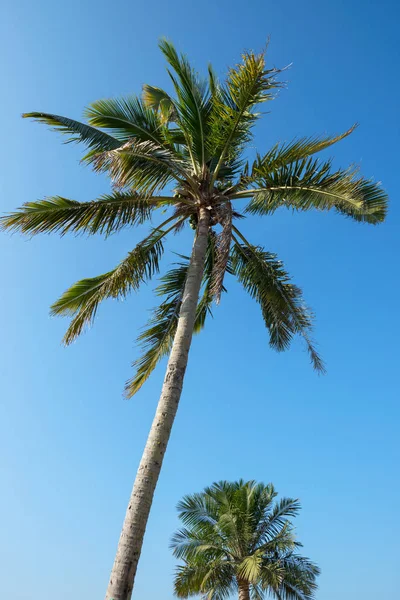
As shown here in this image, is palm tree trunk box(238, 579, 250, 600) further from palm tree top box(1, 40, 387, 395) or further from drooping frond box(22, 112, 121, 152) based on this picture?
drooping frond box(22, 112, 121, 152)

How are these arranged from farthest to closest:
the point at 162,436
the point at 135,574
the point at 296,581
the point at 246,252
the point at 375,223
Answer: the point at 296,581 < the point at 246,252 < the point at 375,223 < the point at 162,436 < the point at 135,574

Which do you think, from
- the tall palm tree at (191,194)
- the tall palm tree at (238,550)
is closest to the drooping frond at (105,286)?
the tall palm tree at (191,194)

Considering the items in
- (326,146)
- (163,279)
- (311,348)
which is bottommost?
(311,348)

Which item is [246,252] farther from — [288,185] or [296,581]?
[296,581]

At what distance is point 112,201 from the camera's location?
947 centimetres

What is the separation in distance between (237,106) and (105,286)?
13.5 feet

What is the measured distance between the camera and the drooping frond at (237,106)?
8.07 metres

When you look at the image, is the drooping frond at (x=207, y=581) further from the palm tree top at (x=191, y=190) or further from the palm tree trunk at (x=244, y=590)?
the palm tree top at (x=191, y=190)

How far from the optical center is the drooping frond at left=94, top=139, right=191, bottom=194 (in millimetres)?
8867

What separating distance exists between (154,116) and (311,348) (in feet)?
18.5

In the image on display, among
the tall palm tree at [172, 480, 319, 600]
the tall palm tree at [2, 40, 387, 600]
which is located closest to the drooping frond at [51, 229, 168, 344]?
the tall palm tree at [2, 40, 387, 600]

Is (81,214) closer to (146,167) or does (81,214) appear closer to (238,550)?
(146,167)

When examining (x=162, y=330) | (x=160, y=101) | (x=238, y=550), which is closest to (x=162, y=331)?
(x=162, y=330)

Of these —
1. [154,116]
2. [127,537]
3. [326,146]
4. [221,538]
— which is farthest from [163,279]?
[221,538]
